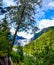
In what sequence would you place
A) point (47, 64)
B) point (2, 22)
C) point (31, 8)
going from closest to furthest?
1. point (47, 64)
2. point (31, 8)
3. point (2, 22)

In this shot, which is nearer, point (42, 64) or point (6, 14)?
point (42, 64)

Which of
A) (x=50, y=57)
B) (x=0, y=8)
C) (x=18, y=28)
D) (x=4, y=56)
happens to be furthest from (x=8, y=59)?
(x=50, y=57)

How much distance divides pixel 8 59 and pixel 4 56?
1.27 m

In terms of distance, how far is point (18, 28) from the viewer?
4506 centimetres

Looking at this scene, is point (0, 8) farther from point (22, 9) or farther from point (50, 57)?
point (50, 57)

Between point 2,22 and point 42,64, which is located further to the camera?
point 2,22

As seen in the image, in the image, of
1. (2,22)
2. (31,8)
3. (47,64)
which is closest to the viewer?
(47,64)

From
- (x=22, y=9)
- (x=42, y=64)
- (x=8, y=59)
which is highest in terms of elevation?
(x=22, y=9)

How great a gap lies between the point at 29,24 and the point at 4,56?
6.22 metres

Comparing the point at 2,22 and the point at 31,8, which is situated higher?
the point at 31,8

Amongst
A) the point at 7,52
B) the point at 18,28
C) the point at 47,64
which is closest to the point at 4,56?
the point at 7,52

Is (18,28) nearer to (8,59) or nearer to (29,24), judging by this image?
(29,24)

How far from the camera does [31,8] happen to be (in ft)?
143

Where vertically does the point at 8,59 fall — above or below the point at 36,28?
below
